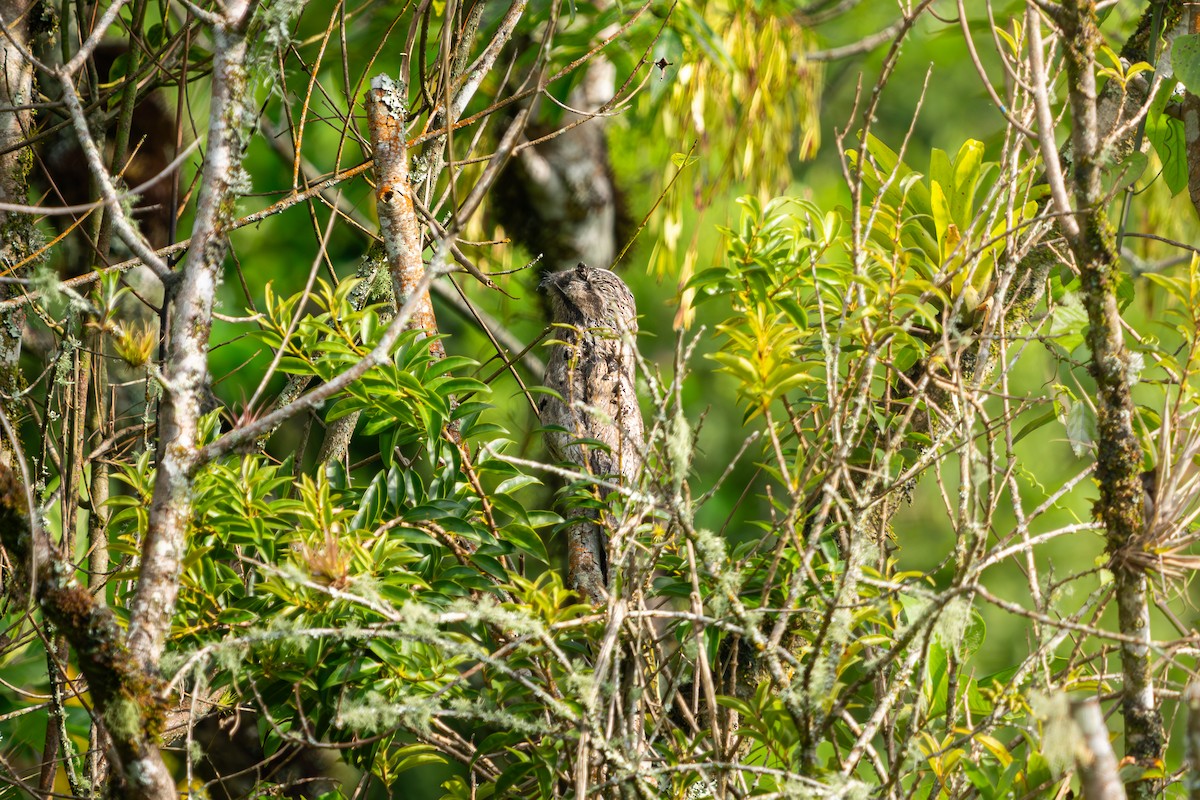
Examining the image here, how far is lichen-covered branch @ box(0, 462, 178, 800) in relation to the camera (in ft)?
3.21

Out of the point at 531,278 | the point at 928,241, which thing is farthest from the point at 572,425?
the point at 531,278

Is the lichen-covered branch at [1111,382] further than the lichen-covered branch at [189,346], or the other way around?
the lichen-covered branch at [1111,382]

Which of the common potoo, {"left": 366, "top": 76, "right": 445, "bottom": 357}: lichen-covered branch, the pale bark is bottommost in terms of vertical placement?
the pale bark

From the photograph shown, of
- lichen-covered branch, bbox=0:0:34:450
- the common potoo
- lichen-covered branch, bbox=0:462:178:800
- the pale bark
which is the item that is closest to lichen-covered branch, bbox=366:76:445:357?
the common potoo

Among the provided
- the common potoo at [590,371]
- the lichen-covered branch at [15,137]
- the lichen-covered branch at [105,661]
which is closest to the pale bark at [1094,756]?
the lichen-covered branch at [105,661]

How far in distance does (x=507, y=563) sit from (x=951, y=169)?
3.27 ft

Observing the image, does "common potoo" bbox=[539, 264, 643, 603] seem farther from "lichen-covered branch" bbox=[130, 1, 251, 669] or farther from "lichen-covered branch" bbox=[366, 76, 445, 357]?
"lichen-covered branch" bbox=[130, 1, 251, 669]

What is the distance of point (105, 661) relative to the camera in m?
0.99

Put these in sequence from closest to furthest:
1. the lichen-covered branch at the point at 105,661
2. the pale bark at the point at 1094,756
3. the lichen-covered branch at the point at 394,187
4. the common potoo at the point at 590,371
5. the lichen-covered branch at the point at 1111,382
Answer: the pale bark at the point at 1094,756
the lichen-covered branch at the point at 105,661
the lichen-covered branch at the point at 1111,382
the lichen-covered branch at the point at 394,187
the common potoo at the point at 590,371

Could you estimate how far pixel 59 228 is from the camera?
2.86m

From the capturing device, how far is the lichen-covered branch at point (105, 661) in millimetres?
978

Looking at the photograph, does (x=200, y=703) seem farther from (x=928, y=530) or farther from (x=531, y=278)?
(x=928, y=530)

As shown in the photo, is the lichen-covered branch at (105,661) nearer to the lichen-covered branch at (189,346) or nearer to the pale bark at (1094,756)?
the lichen-covered branch at (189,346)

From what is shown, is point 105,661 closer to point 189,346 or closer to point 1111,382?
point 189,346
